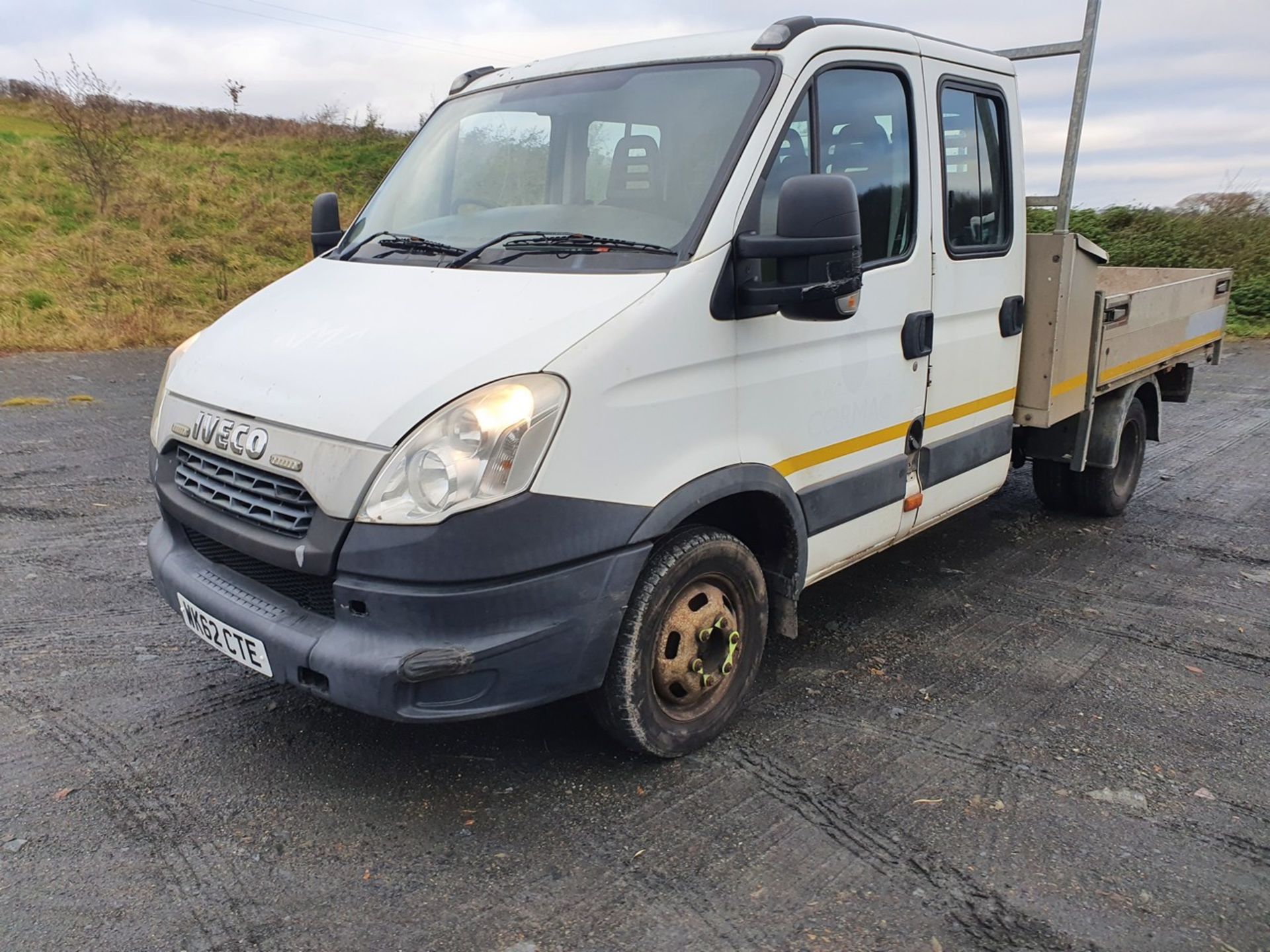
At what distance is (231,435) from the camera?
9.86ft

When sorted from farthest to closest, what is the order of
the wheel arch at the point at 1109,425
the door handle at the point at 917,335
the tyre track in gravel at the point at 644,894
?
the wheel arch at the point at 1109,425 < the door handle at the point at 917,335 < the tyre track in gravel at the point at 644,894

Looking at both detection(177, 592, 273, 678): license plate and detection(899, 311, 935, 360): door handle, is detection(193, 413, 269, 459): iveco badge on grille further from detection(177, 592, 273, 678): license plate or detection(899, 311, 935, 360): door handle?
detection(899, 311, 935, 360): door handle

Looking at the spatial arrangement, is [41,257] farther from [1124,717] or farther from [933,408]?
[1124,717]

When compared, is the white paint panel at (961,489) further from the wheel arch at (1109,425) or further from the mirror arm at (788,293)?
the mirror arm at (788,293)

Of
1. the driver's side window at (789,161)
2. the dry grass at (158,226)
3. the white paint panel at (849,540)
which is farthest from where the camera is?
the dry grass at (158,226)

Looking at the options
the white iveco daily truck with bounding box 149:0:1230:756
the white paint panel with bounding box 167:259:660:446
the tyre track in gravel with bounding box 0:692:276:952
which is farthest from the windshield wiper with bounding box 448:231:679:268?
the tyre track in gravel with bounding box 0:692:276:952

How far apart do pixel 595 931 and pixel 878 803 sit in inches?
40.3

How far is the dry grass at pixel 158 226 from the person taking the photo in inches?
497

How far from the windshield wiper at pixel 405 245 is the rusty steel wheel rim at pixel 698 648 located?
1.40 meters

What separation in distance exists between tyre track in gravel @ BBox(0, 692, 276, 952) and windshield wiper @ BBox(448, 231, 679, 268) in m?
1.92

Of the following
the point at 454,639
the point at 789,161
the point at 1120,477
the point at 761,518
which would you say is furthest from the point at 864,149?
the point at 1120,477

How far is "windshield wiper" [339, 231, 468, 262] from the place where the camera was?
3.50 meters

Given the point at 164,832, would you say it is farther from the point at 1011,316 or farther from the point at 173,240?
the point at 173,240

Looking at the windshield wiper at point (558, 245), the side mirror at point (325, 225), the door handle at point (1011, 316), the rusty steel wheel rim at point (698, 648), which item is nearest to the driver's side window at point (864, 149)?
the windshield wiper at point (558, 245)
